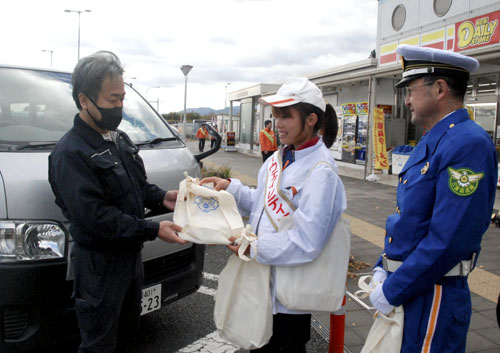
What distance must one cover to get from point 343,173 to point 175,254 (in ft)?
43.8

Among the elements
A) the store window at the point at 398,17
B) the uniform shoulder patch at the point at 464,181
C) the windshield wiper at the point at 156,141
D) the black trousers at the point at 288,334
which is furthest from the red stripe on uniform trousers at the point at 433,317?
the store window at the point at 398,17

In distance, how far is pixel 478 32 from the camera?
10336 mm

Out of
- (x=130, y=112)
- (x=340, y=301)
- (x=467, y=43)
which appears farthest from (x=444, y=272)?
(x=467, y=43)

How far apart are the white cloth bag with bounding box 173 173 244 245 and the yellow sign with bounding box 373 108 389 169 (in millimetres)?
12127

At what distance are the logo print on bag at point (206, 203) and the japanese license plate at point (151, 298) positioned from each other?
1101 millimetres

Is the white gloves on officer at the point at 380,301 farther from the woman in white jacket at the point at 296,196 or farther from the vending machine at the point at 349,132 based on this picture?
the vending machine at the point at 349,132

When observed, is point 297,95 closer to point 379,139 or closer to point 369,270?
point 369,270

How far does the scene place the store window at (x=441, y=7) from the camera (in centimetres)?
1204

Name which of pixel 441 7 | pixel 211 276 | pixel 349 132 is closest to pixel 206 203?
pixel 211 276

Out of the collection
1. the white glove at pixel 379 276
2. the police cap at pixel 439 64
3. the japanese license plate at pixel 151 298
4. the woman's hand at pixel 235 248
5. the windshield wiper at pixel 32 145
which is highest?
the police cap at pixel 439 64

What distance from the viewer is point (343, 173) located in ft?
52.2

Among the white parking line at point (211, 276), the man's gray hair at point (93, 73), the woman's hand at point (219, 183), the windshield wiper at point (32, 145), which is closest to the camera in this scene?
the man's gray hair at point (93, 73)

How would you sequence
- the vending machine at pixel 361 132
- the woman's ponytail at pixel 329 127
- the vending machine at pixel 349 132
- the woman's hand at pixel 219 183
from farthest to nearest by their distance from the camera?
the vending machine at pixel 349 132
the vending machine at pixel 361 132
the woman's hand at pixel 219 183
the woman's ponytail at pixel 329 127

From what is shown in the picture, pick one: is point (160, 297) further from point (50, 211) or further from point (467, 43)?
point (467, 43)
